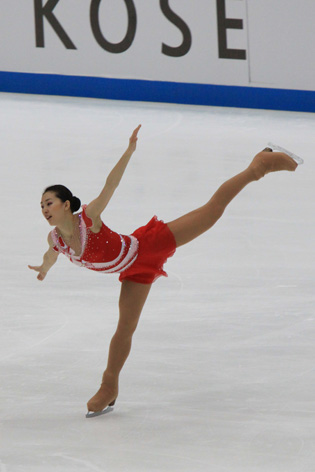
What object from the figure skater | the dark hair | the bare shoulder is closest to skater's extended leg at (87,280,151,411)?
the figure skater

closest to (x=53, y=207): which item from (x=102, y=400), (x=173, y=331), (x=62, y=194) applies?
(x=62, y=194)

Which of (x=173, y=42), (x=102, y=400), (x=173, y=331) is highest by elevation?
(x=102, y=400)

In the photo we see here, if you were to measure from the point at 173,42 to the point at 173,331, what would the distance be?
5833 mm

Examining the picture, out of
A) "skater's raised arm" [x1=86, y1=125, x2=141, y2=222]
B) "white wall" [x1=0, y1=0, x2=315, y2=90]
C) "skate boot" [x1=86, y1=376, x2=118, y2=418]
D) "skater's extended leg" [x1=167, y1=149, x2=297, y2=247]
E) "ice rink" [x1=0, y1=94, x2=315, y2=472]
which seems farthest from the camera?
"white wall" [x1=0, y1=0, x2=315, y2=90]

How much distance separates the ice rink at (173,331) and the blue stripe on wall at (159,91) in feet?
5.32

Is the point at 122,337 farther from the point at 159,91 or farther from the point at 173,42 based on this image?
the point at 159,91

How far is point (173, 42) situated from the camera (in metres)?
9.69

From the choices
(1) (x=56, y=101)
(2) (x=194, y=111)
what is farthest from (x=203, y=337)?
(1) (x=56, y=101)

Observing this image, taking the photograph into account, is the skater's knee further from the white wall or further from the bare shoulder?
the white wall

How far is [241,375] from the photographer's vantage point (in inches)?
151

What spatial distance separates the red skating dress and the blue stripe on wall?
237 inches

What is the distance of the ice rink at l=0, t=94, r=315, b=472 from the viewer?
3.22 meters

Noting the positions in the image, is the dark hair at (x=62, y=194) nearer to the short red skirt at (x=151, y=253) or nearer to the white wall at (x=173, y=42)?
the short red skirt at (x=151, y=253)

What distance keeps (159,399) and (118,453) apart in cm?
48
